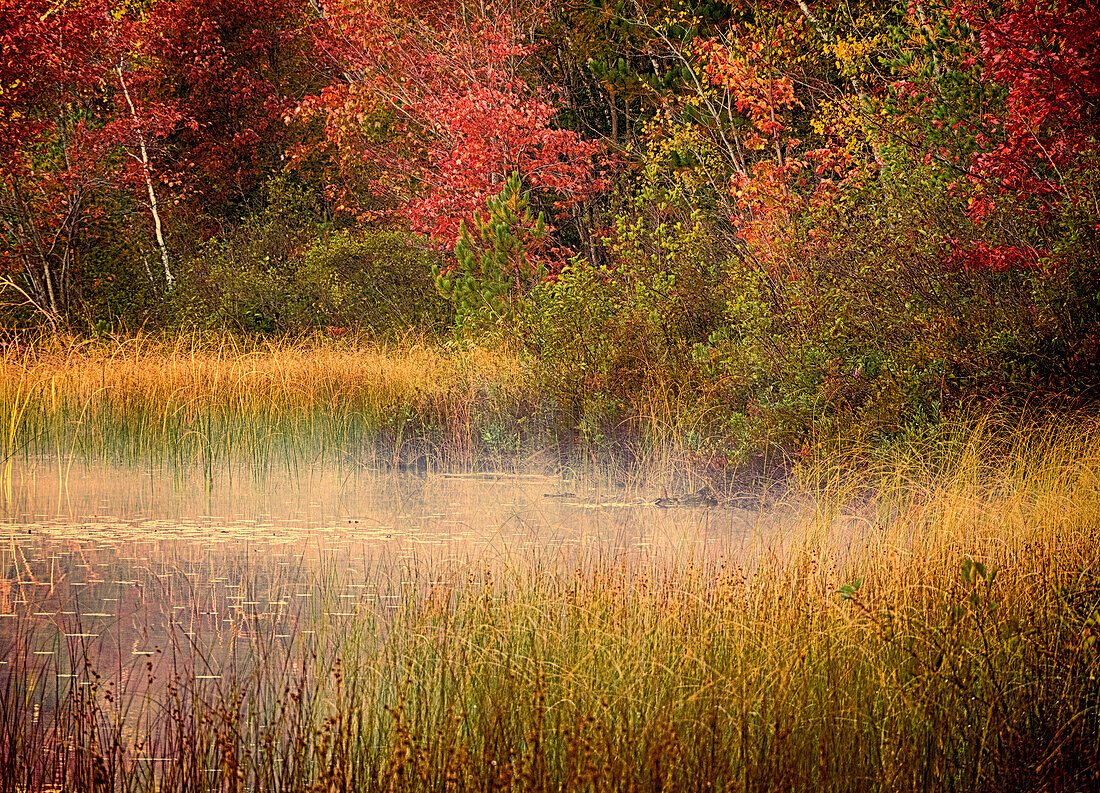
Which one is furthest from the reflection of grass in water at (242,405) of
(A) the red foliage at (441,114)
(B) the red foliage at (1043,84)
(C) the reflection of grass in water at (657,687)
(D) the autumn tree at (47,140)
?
(A) the red foliage at (441,114)

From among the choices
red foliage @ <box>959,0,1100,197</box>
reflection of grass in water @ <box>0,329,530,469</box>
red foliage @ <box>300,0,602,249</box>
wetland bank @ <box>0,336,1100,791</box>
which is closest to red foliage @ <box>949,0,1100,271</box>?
red foliage @ <box>959,0,1100,197</box>

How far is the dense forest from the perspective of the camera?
7629mm

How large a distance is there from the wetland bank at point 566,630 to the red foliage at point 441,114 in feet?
32.1

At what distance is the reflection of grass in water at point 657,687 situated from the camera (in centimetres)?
327

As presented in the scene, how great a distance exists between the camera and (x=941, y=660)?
3.70 metres

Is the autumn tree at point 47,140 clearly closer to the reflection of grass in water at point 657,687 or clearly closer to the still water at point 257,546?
the still water at point 257,546

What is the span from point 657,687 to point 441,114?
49.2 feet

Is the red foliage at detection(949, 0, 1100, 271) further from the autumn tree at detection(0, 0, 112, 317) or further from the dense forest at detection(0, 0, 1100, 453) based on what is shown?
the autumn tree at detection(0, 0, 112, 317)

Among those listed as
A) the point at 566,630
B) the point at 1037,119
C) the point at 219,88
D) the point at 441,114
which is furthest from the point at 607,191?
the point at 566,630

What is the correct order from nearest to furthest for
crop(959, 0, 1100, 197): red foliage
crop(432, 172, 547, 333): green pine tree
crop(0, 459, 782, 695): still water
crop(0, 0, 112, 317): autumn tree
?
crop(0, 459, 782, 695): still water
crop(959, 0, 1100, 197): red foliage
crop(432, 172, 547, 333): green pine tree
crop(0, 0, 112, 317): autumn tree

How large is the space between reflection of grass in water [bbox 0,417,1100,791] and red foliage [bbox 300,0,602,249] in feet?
41.7

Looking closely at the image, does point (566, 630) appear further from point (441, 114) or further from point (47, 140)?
point (47, 140)

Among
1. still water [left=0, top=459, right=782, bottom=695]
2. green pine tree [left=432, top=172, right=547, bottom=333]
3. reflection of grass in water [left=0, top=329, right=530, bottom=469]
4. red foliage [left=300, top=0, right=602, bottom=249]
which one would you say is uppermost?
red foliage [left=300, top=0, right=602, bottom=249]

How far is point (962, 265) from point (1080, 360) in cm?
99
